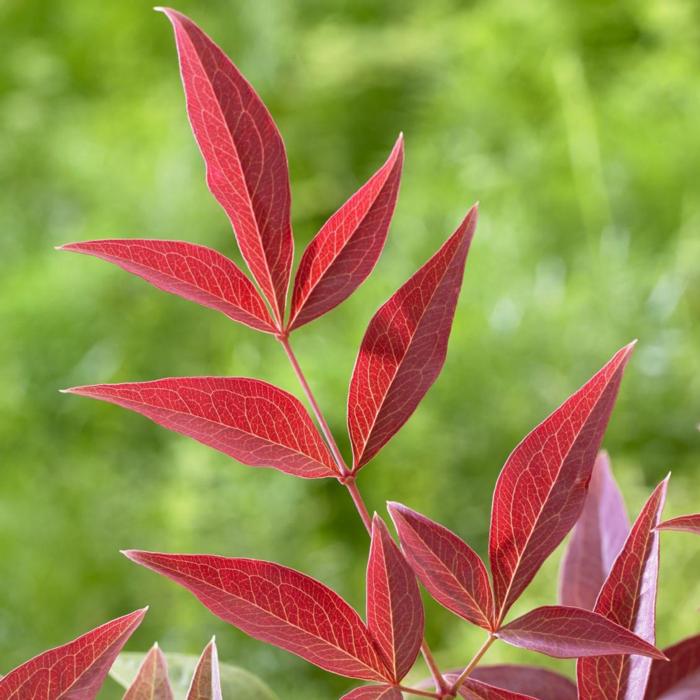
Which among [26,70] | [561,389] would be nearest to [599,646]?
[561,389]

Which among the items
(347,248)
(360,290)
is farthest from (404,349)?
(360,290)

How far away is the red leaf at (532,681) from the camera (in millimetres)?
142

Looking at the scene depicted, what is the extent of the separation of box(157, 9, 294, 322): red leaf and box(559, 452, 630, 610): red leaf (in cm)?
7

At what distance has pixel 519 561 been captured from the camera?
0.39 ft

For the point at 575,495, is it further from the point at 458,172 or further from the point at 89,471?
the point at 458,172

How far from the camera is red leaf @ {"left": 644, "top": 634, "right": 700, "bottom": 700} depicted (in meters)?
0.14

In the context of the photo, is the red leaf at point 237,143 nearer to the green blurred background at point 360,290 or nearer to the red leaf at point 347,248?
the red leaf at point 347,248

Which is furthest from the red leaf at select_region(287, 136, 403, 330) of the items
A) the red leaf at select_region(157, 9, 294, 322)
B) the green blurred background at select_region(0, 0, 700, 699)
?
the green blurred background at select_region(0, 0, 700, 699)

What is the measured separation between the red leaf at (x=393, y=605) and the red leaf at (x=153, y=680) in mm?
24

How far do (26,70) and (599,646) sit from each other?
1029 millimetres

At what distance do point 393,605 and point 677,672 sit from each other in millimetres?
46

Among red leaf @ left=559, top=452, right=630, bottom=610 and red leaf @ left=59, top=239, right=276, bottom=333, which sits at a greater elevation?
red leaf @ left=59, top=239, right=276, bottom=333

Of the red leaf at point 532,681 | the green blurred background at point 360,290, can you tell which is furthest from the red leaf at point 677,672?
the green blurred background at point 360,290

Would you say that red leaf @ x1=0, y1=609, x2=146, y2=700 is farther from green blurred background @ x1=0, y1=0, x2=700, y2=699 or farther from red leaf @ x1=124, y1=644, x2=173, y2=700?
green blurred background @ x1=0, y1=0, x2=700, y2=699
